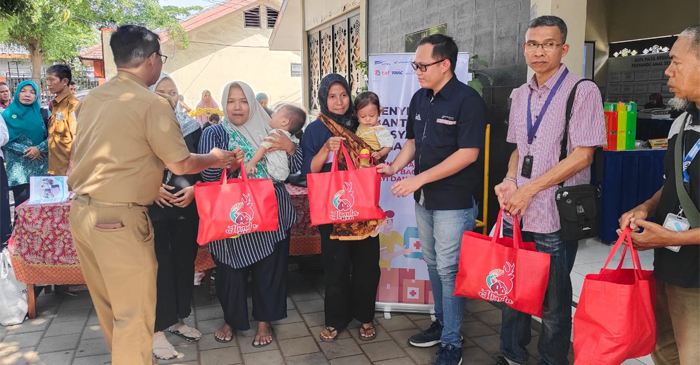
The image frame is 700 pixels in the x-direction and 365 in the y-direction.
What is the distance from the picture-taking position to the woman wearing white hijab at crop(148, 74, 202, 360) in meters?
3.10

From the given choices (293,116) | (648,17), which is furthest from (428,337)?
(648,17)

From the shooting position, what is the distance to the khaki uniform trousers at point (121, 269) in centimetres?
241

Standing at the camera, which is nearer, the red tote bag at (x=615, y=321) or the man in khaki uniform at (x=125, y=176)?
the red tote bag at (x=615, y=321)

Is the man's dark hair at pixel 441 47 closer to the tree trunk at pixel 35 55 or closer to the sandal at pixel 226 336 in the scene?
the sandal at pixel 226 336

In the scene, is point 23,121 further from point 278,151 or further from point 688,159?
point 688,159

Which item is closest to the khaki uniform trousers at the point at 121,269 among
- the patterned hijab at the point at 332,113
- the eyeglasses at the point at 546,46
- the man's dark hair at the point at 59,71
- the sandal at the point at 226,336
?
the sandal at the point at 226,336

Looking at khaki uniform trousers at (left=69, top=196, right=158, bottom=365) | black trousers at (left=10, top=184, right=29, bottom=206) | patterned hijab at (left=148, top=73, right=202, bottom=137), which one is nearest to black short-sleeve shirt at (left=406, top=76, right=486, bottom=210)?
patterned hijab at (left=148, top=73, right=202, bottom=137)

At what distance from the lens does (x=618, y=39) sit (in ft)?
36.7

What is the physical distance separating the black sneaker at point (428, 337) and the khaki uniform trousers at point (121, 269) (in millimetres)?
1621

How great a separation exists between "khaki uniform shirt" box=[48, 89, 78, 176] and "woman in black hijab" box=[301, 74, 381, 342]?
3.36 metres

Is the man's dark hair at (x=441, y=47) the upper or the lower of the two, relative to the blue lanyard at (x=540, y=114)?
upper

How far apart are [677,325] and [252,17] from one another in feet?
71.8

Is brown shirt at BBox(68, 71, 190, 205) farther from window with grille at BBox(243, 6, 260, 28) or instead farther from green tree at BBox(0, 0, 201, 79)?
window with grille at BBox(243, 6, 260, 28)

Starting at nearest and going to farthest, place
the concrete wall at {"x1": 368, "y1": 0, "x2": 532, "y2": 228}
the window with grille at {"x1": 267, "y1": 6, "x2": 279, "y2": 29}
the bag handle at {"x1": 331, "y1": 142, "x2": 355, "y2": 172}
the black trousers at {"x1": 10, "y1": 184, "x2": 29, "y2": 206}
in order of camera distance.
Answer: the bag handle at {"x1": 331, "y1": 142, "x2": 355, "y2": 172} < the concrete wall at {"x1": 368, "y1": 0, "x2": 532, "y2": 228} < the black trousers at {"x1": 10, "y1": 184, "x2": 29, "y2": 206} < the window with grille at {"x1": 267, "y1": 6, "x2": 279, "y2": 29}
